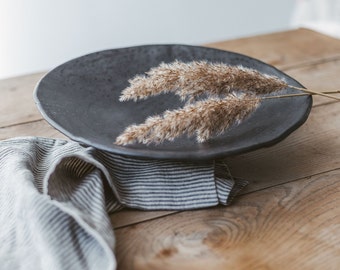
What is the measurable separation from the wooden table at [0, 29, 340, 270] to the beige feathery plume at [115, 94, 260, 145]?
0.09 meters

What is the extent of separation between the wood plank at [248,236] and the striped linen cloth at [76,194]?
3 centimetres

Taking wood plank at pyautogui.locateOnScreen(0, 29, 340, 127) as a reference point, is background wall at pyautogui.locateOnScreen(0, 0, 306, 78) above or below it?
below

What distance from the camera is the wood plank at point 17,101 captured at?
885 mm

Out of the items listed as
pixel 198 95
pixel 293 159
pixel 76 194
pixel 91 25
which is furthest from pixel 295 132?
pixel 91 25

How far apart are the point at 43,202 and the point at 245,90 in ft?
0.97

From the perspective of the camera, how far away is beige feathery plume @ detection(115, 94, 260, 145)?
60 cm

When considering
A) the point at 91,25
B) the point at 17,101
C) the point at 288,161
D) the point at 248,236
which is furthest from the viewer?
the point at 91,25

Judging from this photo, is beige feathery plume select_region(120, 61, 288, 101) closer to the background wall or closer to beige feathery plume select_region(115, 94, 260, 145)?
beige feathery plume select_region(115, 94, 260, 145)

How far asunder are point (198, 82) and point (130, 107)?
0.19m

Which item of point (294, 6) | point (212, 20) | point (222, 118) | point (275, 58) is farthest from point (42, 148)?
point (294, 6)

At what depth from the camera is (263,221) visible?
605mm

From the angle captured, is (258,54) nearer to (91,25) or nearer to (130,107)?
(130,107)

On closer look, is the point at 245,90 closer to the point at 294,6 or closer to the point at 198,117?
the point at 198,117

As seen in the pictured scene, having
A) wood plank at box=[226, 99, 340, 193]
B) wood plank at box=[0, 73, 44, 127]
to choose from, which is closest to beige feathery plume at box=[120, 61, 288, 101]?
wood plank at box=[226, 99, 340, 193]
